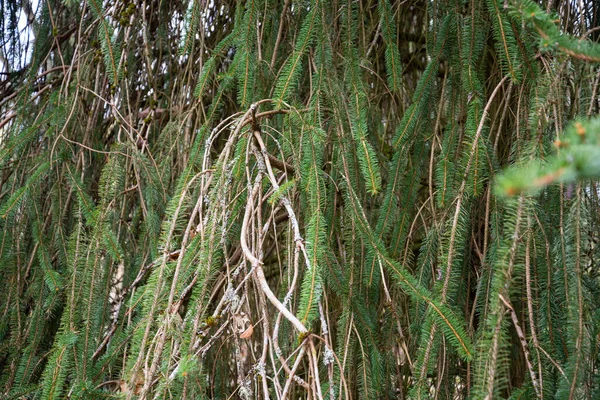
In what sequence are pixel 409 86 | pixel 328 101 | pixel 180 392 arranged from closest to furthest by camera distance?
pixel 180 392, pixel 328 101, pixel 409 86

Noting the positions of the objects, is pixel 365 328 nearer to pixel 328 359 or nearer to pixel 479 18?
pixel 328 359

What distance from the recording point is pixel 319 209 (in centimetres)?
129

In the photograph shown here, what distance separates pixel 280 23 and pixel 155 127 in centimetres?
67

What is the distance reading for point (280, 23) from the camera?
1813mm

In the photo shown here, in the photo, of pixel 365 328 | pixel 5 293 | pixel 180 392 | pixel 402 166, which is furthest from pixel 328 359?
pixel 5 293

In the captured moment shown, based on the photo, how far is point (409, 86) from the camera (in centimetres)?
228

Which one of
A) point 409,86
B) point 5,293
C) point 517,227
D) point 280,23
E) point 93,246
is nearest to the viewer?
point 517,227

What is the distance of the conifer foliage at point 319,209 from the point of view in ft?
3.80

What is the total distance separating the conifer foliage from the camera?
116cm

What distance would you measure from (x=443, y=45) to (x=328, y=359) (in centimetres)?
81

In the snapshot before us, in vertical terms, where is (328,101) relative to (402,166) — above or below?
above

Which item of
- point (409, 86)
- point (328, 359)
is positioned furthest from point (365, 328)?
point (409, 86)

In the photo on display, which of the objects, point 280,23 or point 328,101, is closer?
point 328,101

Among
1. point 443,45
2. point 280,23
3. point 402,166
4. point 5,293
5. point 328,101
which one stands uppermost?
point 280,23
